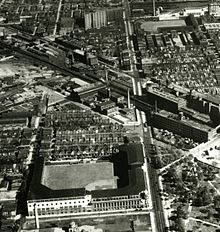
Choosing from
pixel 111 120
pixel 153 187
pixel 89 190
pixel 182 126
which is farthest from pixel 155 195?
pixel 111 120

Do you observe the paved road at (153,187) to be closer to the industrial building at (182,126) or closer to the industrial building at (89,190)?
the industrial building at (89,190)

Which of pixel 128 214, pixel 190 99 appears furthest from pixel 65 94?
pixel 128 214

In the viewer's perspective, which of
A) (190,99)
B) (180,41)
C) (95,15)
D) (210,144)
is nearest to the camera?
(210,144)

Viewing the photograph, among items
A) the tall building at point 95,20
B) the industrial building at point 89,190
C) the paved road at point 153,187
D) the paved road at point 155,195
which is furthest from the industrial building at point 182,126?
the tall building at point 95,20

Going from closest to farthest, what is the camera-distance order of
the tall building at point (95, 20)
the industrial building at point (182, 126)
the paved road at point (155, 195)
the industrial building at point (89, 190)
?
the paved road at point (155, 195)
the industrial building at point (89, 190)
the industrial building at point (182, 126)
the tall building at point (95, 20)

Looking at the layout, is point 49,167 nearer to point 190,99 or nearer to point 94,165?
point 94,165

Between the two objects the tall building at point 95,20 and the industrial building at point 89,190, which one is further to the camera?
the tall building at point 95,20
